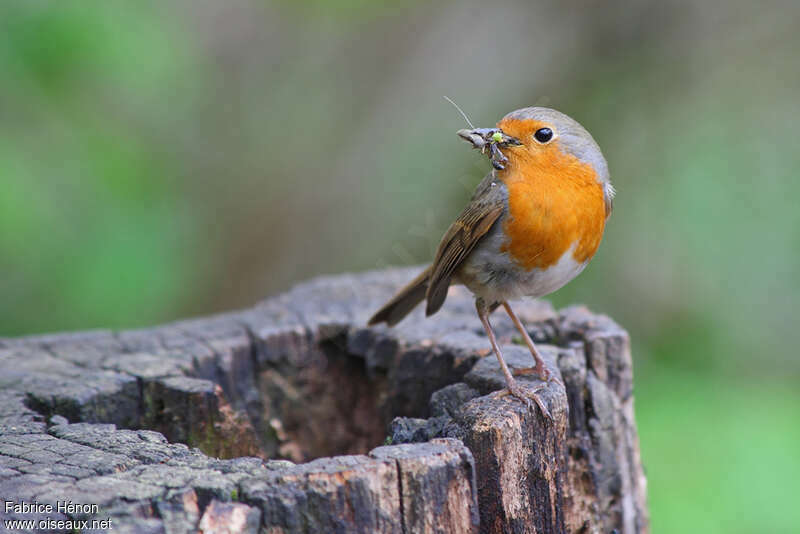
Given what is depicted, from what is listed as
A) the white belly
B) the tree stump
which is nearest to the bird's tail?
the tree stump

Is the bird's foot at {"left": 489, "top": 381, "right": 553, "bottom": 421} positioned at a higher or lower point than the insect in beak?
lower

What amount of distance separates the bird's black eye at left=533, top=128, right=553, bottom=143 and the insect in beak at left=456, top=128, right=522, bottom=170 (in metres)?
0.07

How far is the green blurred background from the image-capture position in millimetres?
5734

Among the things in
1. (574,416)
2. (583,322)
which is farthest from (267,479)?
(583,322)

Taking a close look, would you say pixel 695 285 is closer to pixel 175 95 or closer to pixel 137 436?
pixel 175 95

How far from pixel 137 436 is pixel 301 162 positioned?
4807 millimetres

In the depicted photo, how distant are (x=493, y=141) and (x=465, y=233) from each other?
355mm

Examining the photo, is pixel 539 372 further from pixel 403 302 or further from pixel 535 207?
pixel 403 302

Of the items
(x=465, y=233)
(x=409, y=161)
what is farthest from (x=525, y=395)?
(x=409, y=161)

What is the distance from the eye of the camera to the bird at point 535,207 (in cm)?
299

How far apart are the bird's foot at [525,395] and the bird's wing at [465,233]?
0.59m

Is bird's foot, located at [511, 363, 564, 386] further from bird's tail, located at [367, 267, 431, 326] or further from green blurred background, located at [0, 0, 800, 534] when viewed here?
green blurred background, located at [0, 0, 800, 534]

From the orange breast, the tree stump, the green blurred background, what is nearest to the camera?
the tree stump

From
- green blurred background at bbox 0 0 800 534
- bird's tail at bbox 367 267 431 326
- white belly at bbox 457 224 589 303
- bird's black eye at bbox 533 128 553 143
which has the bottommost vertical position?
white belly at bbox 457 224 589 303
